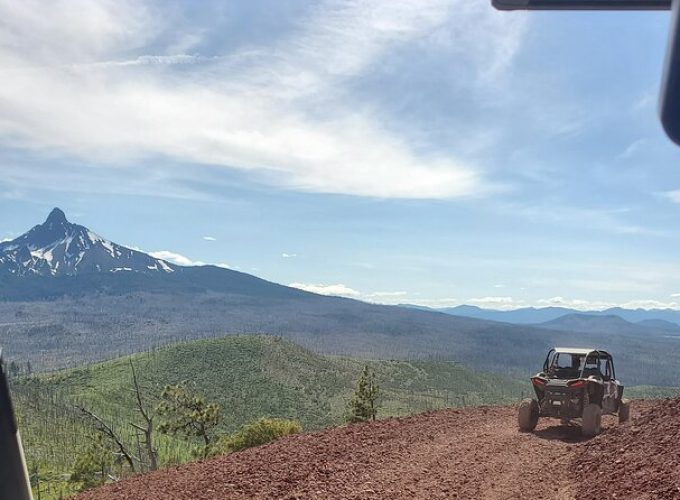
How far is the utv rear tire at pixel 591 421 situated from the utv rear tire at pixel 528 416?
55.4 inches

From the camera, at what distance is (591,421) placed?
47.3ft

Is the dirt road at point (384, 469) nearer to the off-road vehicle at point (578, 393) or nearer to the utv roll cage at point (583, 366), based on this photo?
the off-road vehicle at point (578, 393)

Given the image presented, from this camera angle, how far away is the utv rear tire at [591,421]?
47.1 ft

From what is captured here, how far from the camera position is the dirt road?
31.6 ft

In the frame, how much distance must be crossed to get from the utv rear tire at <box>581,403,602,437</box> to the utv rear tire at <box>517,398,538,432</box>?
4.62 feet

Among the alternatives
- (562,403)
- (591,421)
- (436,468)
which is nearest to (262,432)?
(436,468)

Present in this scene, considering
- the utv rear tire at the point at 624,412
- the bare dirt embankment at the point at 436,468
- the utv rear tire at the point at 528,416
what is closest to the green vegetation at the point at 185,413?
the bare dirt embankment at the point at 436,468

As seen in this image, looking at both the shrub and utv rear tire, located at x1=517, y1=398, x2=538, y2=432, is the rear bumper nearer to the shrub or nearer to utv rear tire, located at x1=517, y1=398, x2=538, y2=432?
utv rear tire, located at x1=517, y1=398, x2=538, y2=432

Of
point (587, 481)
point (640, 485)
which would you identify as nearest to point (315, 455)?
point (587, 481)

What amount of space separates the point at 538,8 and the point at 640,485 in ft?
26.9

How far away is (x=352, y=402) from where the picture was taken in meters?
37.5

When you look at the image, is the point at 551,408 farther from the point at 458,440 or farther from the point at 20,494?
the point at 20,494

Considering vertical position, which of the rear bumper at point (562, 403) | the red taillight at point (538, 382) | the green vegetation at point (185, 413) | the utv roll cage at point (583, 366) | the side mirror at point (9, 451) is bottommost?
the green vegetation at point (185, 413)

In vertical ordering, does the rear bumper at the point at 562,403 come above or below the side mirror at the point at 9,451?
below
